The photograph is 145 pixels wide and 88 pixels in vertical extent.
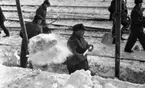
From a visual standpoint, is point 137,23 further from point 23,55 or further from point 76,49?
point 23,55

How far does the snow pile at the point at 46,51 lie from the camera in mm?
5212

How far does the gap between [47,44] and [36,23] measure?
1.19m

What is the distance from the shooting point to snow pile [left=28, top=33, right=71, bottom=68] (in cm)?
521

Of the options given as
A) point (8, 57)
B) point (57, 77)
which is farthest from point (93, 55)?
point (57, 77)

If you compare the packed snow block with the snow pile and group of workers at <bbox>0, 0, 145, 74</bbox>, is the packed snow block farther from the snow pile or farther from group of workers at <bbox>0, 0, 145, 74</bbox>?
the snow pile

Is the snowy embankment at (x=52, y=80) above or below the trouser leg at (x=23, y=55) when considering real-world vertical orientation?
above

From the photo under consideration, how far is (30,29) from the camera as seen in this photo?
6449mm

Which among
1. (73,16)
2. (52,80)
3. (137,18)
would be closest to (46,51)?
(52,80)

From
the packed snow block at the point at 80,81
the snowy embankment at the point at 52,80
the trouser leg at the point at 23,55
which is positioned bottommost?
the trouser leg at the point at 23,55

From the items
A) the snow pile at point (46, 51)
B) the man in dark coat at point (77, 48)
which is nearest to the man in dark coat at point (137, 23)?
the man in dark coat at point (77, 48)

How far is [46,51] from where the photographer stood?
17.9ft

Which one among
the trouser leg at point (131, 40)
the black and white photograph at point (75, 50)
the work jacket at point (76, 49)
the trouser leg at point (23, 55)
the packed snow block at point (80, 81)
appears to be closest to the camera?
the packed snow block at point (80, 81)

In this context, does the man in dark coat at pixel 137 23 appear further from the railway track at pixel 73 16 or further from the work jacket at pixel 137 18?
the railway track at pixel 73 16

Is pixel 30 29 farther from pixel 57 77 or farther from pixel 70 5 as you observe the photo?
pixel 70 5
